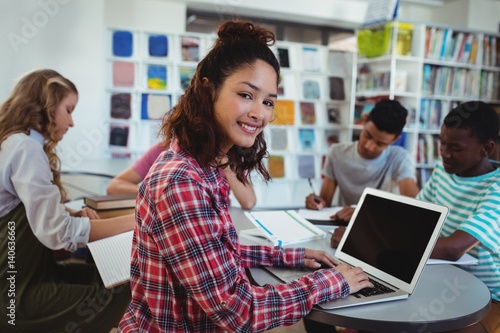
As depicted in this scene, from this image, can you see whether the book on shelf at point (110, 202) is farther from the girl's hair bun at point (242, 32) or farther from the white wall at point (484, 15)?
the white wall at point (484, 15)

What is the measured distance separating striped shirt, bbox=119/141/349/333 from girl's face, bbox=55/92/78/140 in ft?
3.06

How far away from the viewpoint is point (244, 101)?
1.01 m

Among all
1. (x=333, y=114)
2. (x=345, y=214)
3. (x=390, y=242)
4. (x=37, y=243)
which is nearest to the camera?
Result: (x=390, y=242)

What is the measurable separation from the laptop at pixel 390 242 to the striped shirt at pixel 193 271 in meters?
0.13

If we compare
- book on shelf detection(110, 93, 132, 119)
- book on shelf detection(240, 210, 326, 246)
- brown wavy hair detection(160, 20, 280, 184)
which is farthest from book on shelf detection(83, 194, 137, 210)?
book on shelf detection(110, 93, 132, 119)

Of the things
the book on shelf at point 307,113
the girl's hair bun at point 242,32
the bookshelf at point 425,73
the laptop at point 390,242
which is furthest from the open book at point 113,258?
the book on shelf at point 307,113

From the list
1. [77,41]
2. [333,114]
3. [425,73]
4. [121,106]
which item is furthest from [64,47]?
[425,73]

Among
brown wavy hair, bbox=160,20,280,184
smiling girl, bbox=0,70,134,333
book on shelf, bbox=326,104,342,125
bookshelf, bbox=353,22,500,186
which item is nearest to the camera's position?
brown wavy hair, bbox=160,20,280,184

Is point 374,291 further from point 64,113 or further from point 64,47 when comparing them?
point 64,47

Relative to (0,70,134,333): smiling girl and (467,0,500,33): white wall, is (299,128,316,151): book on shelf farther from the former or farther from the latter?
(0,70,134,333): smiling girl

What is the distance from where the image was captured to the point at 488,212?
1386 mm

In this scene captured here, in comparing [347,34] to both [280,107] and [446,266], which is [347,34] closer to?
[280,107]

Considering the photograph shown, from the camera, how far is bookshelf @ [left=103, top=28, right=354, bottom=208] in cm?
475

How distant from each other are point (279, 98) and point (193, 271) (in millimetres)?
4554
